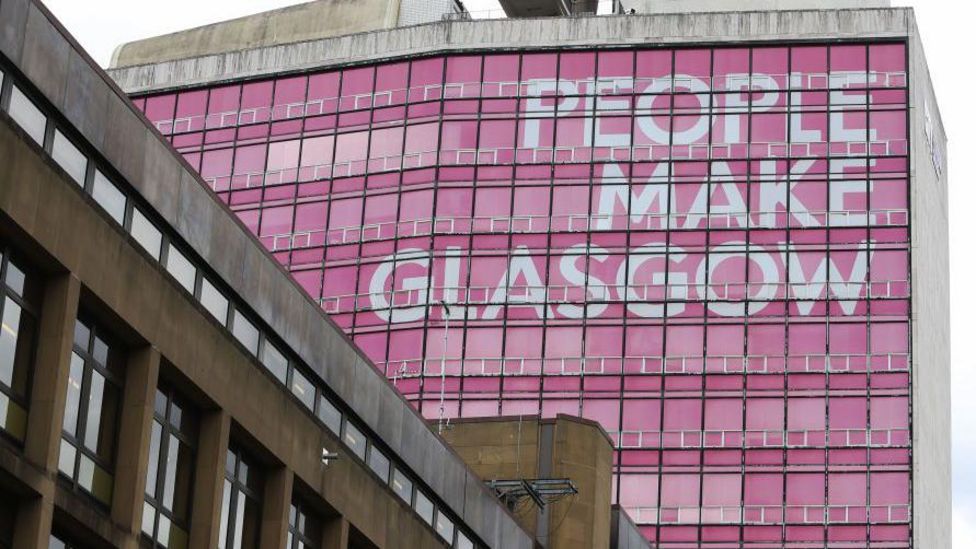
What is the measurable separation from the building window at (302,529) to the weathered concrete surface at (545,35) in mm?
65600

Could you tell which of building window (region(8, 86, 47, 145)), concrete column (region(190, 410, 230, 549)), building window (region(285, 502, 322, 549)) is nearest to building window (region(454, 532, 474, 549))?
building window (region(285, 502, 322, 549))

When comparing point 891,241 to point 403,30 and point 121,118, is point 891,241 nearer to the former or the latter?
point 403,30

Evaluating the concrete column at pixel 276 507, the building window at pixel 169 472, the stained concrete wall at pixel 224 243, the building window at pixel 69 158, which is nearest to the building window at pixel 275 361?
the stained concrete wall at pixel 224 243

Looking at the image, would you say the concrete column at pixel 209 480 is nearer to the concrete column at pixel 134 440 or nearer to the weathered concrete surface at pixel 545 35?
the concrete column at pixel 134 440

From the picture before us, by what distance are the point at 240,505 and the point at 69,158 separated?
8785 mm

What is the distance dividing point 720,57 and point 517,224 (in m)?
12.3

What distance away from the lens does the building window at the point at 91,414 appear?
126 feet

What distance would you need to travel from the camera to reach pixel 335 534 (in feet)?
157

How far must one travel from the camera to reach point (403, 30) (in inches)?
4498

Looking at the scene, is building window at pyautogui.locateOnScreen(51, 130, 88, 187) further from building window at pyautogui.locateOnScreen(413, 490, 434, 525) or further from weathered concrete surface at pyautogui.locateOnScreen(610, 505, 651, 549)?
weathered concrete surface at pyautogui.locateOnScreen(610, 505, 651, 549)

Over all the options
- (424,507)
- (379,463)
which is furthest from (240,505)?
(424,507)

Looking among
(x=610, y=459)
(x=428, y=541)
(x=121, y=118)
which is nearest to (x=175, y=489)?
(x=121, y=118)

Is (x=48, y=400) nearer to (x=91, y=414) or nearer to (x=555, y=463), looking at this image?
(x=91, y=414)

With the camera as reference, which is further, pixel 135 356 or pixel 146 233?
pixel 146 233
